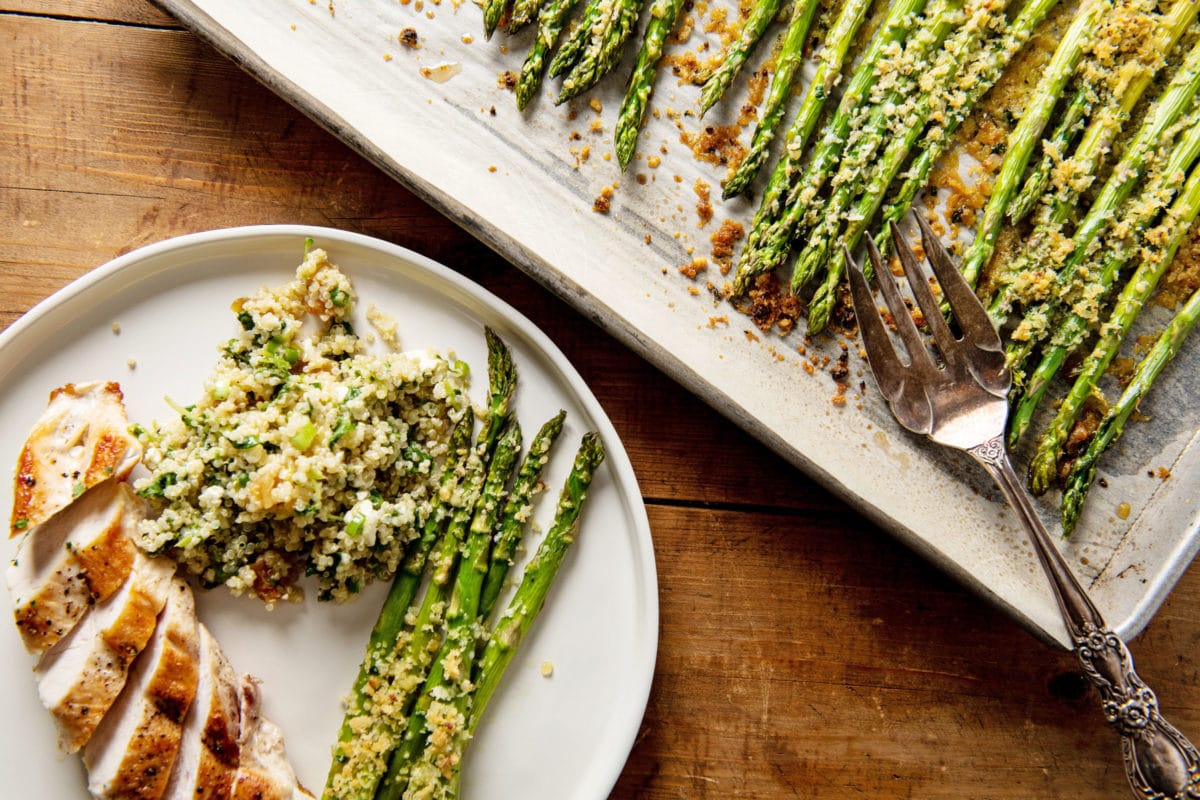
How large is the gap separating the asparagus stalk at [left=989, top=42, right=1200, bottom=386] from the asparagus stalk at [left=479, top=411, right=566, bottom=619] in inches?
54.3

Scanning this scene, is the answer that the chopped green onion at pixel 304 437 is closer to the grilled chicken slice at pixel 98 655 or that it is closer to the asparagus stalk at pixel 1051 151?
the grilled chicken slice at pixel 98 655

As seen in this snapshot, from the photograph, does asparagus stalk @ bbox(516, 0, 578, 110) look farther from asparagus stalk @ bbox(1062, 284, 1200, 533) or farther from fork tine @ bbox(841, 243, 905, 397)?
asparagus stalk @ bbox(1062, 284, 1200, 533)

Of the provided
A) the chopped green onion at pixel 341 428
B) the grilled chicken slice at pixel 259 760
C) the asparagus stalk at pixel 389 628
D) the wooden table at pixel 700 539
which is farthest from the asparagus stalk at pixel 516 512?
the grilled chicken slice at pixel 259 760

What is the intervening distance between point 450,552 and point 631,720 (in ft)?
2.41

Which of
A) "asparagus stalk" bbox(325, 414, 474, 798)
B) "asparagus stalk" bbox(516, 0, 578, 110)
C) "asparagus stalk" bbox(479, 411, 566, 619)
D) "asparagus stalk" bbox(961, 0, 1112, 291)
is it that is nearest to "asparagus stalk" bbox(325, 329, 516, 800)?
"asparagus stalk" bbox(325, 414, 474, 798)

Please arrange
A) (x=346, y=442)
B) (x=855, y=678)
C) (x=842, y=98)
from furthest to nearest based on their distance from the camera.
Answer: (x=855, y=678), (x=842, y=98), (x=346, y=442)

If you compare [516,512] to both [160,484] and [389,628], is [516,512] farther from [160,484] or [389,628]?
[160,484]

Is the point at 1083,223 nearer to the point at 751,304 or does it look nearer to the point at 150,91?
the point at 751,304

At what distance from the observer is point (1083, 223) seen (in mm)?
2238

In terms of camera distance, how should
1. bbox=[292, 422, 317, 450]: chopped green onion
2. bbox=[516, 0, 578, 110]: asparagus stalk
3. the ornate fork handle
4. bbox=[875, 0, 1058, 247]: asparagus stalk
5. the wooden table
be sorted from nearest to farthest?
1. the ornate fork handle
2. bbox=[292, 422, 317, 450]: chopped green onion
3. bbox=[875, 0, 1058, 247]: asparagus stalk
4. bbox=[516, 0, 578, 110]: asparagus stalk
5. the wooden table

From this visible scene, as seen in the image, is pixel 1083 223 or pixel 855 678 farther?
pixel 855 678

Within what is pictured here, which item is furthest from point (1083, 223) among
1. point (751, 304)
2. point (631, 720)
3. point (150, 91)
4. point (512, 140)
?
point (150, 91)

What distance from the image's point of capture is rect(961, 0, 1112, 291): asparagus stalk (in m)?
2.22

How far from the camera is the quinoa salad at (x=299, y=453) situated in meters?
2.15
